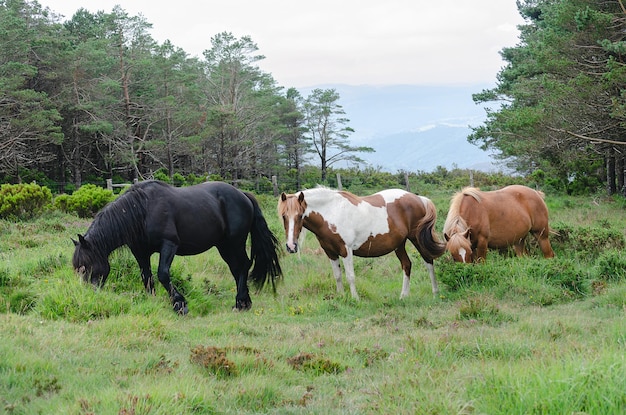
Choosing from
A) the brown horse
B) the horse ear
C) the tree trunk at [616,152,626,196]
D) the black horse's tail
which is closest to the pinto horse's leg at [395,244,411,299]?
the brown horse

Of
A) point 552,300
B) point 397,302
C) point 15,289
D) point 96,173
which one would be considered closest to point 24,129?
A: point 96,173

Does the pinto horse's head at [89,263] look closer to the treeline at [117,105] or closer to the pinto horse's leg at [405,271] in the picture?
the pinto horse's leg at [405,271]

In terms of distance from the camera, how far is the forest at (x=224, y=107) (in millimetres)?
15992

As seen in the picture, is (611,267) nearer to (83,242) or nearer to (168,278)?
(168,278)

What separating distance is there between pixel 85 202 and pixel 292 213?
11.4 metres

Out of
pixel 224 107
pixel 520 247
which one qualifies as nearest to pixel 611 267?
pixel 520 247

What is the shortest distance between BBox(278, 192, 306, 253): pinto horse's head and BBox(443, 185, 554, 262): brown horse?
2368 millimetres

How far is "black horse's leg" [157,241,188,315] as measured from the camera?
7.12 metres

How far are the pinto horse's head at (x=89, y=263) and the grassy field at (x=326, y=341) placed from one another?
9.2 inches

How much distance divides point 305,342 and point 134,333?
5.84 ft

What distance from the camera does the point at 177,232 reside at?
7457 millimetres

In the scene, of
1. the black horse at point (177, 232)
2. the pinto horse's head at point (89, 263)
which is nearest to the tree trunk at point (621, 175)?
the black horse at point (177, 232)

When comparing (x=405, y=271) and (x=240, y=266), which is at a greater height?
(x=240, y=266)

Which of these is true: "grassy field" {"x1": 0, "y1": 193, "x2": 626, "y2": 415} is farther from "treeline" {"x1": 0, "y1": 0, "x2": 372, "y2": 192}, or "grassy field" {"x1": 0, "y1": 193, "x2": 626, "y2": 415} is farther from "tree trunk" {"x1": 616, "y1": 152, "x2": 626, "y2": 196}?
"treeline" {"x1": 0, "y1": 0, "x2": 372, "y2": 192}
